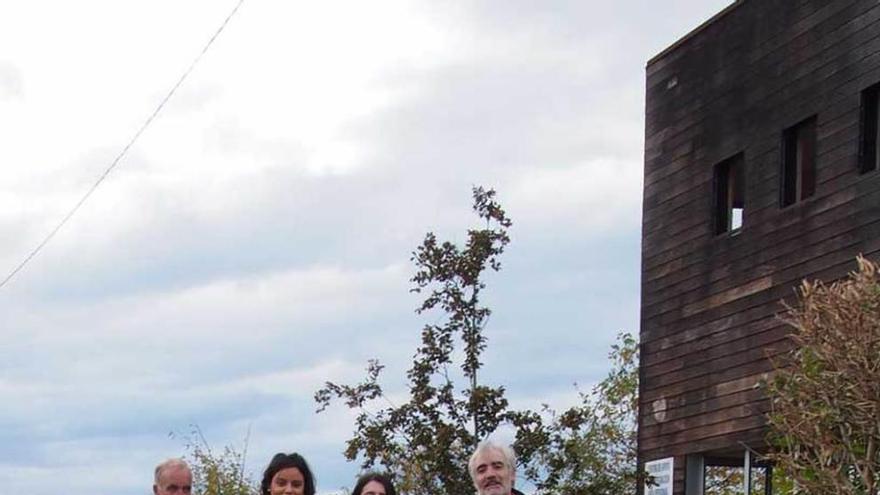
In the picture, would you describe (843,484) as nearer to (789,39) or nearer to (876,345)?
(876,345)

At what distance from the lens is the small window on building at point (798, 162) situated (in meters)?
20.0

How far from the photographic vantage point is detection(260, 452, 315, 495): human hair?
915cm

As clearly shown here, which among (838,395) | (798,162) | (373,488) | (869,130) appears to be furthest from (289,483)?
(798,162)

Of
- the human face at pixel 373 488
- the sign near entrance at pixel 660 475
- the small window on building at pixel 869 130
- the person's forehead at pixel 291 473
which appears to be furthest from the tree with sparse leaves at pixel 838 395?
the sign near entrance at pixel 660 475

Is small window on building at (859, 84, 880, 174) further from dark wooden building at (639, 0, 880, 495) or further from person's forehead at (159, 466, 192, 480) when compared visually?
person's forehead at (159, 466, 192, 480)

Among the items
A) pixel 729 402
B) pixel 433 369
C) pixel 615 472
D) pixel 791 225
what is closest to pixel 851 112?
pixel 791 225

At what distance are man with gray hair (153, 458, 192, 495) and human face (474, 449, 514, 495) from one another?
1.37m

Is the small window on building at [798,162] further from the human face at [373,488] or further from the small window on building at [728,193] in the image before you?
the human face at [373,488]

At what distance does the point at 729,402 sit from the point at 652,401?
2.37 m

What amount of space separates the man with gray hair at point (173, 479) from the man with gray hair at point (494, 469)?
4.49 ft

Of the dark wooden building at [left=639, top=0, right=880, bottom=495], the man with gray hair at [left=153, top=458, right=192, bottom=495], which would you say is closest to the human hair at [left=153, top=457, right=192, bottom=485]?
the man with gray hair at [left=153, top=458, right=192, bottom=495]

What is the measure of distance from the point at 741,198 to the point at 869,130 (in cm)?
285

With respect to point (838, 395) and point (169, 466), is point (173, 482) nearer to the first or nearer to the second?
point (169, 466)

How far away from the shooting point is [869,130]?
61.8 feet
